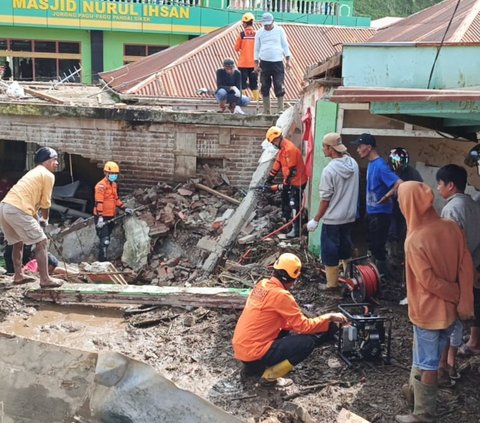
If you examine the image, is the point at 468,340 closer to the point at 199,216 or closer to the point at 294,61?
the point at 199,216

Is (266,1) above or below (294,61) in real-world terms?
above

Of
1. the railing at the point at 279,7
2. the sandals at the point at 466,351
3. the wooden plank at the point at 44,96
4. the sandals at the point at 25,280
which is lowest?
the sandals at the point at 25,280

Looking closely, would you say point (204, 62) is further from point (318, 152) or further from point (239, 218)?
point (318, 152)

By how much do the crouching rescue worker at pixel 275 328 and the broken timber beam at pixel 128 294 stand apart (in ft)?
5.67

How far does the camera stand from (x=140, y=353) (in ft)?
20.6

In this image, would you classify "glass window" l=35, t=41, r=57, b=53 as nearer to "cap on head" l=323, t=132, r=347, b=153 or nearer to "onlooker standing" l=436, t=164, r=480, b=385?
"cap on head" l=323, t=132, r=347, b=153

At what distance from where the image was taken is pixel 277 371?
18.1 feet

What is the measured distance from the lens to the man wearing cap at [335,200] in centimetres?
713

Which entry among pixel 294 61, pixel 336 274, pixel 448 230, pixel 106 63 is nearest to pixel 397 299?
pixel 336 274

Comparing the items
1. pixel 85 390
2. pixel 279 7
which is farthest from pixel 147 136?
pixel 279 7

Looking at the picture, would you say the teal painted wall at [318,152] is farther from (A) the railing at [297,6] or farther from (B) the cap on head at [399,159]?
(A) the railing at [297,6]

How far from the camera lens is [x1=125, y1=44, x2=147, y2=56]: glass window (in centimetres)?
2506

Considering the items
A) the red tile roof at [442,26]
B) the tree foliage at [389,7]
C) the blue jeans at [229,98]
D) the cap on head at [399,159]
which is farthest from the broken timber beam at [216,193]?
the tree foliage at [389,7]

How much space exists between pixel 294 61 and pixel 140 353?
11121mm
